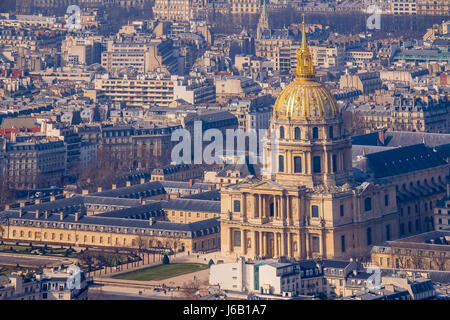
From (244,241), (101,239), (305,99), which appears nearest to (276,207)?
(244,241)

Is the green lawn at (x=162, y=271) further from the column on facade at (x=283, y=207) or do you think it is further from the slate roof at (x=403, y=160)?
the slate roof at (x=403, y=160)

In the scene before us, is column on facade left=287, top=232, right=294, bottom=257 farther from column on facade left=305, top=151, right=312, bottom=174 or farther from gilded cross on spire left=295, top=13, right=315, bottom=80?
gilded cross on spire left=295, top=13, right=315, bottom=80

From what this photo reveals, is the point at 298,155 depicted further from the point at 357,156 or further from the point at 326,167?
the point at 357,156

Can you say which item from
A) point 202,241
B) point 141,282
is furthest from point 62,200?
point 141,282

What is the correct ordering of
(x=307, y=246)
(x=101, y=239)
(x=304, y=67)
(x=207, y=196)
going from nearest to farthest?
(x=307, y=246), (x=304, y=67), (x=101, y=239), (x=207, y=196)

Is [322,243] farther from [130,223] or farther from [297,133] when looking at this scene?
[130,223]

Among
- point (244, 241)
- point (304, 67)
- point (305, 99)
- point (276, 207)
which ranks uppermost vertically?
point (304, 67)

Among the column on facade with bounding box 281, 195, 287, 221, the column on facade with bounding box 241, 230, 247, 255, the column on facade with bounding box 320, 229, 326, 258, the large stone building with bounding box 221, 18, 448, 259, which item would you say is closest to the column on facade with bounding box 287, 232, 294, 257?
the large stone building with bounding box 221, 18, 448, 259
